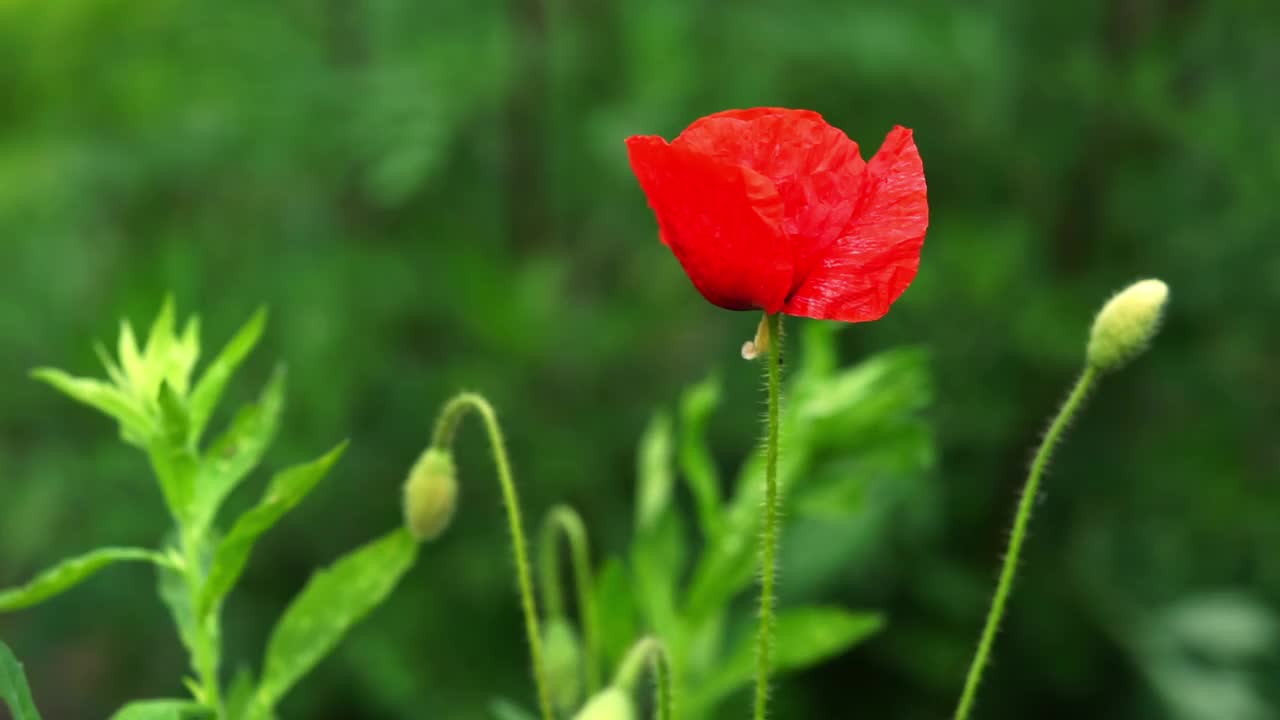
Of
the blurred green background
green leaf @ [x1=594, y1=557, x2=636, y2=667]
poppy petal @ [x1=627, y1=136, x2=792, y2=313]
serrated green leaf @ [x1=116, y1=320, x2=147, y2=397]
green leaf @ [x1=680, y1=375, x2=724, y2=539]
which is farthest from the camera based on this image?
the blurred green background

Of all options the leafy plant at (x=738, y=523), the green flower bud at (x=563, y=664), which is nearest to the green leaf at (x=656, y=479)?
the leafy plant at (x=738, y=523)

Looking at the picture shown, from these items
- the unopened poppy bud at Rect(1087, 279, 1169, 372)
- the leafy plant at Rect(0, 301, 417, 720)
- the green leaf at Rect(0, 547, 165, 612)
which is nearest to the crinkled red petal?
the unopened poppy bud at Rect(1087, 279, 1169, 372)

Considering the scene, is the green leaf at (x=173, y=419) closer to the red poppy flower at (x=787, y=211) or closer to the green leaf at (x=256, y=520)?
the green leaf at (x=256, y=520)

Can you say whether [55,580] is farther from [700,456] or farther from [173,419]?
[700,456]

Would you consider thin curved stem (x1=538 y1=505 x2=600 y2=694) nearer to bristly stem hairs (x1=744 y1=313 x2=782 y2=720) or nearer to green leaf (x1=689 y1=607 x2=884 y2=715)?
green leaf (x1=689 y1=607 x2=884 y2=715)

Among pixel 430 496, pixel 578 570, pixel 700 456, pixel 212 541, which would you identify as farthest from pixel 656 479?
pixel 212 541

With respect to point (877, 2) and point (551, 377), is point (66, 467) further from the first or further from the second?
point (877, 2)

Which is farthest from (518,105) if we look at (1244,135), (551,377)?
(1244,135)
